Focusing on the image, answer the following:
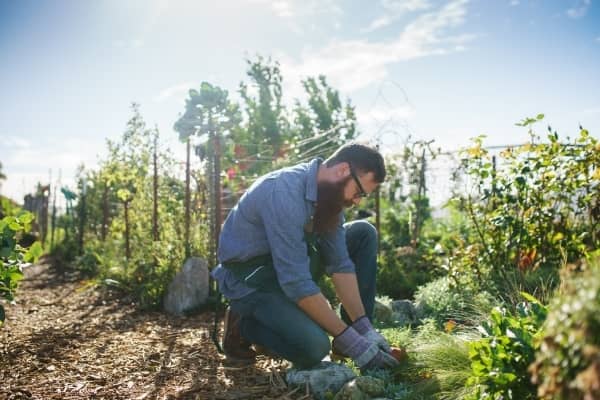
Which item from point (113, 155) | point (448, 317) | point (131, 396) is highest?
point (113, 155)

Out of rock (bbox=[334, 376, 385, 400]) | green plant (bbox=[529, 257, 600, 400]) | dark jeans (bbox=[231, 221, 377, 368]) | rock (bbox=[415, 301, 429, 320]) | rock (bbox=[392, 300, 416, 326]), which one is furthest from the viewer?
rock (bbox=[415, 301, 429, 320])

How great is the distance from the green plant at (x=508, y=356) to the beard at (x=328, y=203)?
1.10 meters

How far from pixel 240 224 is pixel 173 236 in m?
3.32

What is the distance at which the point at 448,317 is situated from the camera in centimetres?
356

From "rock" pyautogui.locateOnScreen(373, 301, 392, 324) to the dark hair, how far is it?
129cm

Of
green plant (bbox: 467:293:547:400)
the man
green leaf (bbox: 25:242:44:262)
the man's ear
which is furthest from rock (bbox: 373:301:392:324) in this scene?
green leaf (bbox: 25:242:44:262)

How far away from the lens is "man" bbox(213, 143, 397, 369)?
2469mm

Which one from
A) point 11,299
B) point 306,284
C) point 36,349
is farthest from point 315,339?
point 36,349

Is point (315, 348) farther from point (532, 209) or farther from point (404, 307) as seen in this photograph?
point (532, 209)

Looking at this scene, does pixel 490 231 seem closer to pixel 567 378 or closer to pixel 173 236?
pixel 567 378

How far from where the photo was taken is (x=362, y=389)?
2.23 m

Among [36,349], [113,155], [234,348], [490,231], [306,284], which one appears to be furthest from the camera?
[113,155]

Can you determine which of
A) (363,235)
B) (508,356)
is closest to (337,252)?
(363,235)

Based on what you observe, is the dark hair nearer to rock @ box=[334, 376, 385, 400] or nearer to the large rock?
rock @ box=[334, 376, 385, 400]
